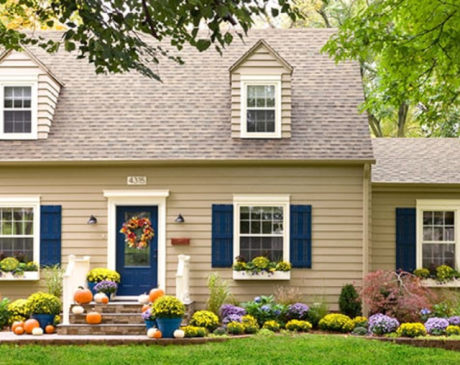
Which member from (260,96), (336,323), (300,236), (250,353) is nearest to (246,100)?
(260,96)

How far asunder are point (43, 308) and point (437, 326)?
23.2 ft

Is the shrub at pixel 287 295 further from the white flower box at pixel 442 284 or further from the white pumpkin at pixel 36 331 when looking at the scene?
the white pumpkin at pixel 36 331

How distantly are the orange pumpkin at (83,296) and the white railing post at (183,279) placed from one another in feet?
5.52

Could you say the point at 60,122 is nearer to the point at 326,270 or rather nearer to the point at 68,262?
the point at 68,262

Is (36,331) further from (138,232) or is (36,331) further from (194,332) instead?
(138,232)

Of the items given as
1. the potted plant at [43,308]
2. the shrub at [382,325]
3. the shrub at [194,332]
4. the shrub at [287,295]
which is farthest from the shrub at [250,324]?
the potted plant at [43,308]

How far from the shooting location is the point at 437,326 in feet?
46.1

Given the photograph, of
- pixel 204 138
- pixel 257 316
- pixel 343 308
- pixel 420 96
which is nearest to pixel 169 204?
pixel 204 138

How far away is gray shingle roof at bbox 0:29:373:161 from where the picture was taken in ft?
53.4

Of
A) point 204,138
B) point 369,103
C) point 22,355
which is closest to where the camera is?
point 22,355

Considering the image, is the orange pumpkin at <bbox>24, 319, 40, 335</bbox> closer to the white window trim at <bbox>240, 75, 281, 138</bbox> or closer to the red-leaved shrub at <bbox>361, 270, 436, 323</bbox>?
the white window trim at <bbox>240, 75, 281, 138</bbox>

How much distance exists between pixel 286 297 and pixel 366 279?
5.32ft

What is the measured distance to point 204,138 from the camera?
1662 centimetres

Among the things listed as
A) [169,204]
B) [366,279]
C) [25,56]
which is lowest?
[366,279]
